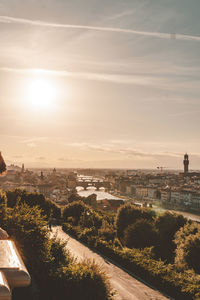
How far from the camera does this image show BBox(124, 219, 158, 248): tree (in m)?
29.6

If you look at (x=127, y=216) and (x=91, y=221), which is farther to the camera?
(x=127, y=216)

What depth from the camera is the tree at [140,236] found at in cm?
2959

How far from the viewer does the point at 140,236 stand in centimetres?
2978

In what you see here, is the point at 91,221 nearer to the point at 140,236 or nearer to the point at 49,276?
the point at 140,236

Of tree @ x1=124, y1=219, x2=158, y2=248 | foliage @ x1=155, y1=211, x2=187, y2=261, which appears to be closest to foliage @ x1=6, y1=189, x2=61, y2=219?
tree @ x1=124, y1=219, x2=158, y2=248

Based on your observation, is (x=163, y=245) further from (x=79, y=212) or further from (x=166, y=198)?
(x=166, y=198)

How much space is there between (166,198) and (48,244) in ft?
484

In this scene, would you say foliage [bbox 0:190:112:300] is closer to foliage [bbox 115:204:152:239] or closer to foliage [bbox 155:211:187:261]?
foliage [bbox 155:211:187:261]

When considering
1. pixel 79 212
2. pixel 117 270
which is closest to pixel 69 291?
pixel 117 270

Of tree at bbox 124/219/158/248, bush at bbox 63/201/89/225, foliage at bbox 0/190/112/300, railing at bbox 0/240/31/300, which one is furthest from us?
bush at bbox 63/201/89/225

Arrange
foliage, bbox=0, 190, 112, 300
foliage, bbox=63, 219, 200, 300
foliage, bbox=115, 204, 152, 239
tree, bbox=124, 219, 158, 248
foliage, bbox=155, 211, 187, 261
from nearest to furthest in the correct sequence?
foliage, bbox=0, 190, 112, 300
foliage, bbox=63, 219, 200, 300
tree, bbox=124, 219, 158, 248
foliage, bbox=155, 211, 187, 261
foliage, bbox=115, 204, 152, 239

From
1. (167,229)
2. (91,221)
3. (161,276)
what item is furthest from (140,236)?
(161,276)

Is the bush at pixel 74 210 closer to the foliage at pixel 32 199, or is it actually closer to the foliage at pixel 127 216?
the foliage at pixel 32 199

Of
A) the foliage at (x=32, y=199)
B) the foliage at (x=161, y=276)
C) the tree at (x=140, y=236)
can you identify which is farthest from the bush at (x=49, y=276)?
the foliage at (x=32, y=199)
